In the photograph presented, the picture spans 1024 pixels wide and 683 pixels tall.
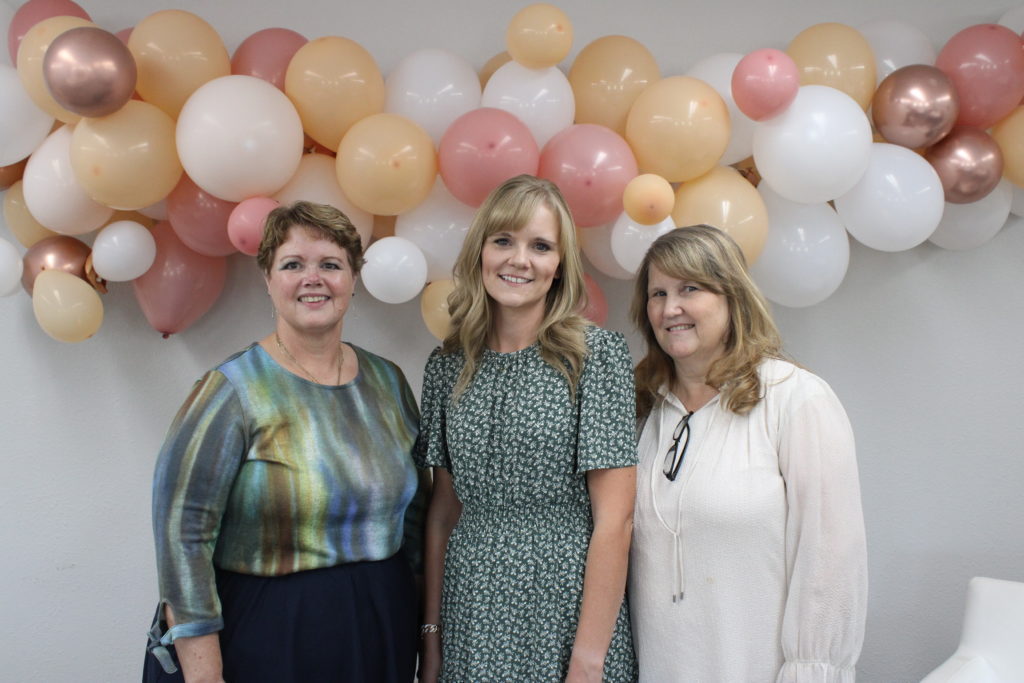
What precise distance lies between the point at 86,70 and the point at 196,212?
0.37m

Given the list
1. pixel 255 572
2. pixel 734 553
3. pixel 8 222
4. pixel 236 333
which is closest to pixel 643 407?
pixel 734 553

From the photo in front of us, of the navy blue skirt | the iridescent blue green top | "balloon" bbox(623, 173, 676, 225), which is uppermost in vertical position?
"balloon" bbox(623, 173, 676, 225)

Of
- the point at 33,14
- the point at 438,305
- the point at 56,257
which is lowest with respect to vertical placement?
the point at 438,305

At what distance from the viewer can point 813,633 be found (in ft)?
4.77

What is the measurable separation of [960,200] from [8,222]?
242 centimetres

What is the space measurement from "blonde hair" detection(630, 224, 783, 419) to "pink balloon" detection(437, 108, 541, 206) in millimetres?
364

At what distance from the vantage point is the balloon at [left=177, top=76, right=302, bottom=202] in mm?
1717

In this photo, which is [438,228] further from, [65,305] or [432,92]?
[65,305]

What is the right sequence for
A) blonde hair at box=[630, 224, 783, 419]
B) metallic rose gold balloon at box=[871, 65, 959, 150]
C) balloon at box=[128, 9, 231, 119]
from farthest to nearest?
metallic rose gold balloon at box=[871, 65, 959, 150]
balloon at box=[128, 9, 231, 119]
blonde hair at box=[630, 224, 783, 419]

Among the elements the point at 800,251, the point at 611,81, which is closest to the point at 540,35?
the point at 611,81

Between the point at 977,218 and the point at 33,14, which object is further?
the point at 977,218

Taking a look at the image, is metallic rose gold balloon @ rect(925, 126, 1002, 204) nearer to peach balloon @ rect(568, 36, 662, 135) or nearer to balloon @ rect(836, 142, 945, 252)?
balloon @ rect(836, 142, 945, 252)

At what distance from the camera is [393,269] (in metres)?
1.81

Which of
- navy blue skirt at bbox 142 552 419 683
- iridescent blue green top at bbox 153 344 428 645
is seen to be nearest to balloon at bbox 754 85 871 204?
iridescent blue green top at bbox 153 344 428 645
